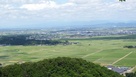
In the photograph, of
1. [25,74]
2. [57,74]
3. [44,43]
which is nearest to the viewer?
[57,74]

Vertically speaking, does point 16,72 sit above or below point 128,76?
above

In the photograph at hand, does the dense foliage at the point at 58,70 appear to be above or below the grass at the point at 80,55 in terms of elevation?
above

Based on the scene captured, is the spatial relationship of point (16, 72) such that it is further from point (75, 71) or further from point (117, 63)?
point (117, 63)

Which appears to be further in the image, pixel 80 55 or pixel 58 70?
pixel 80 55

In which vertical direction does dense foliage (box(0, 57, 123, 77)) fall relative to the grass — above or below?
above

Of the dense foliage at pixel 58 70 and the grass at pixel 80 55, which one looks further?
the grass at pixel 80 55

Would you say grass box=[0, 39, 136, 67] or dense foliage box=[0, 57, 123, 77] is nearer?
dense foliage box=[0, 57, 123, 77]

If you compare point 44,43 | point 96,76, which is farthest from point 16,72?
point 44,43

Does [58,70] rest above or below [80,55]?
above
